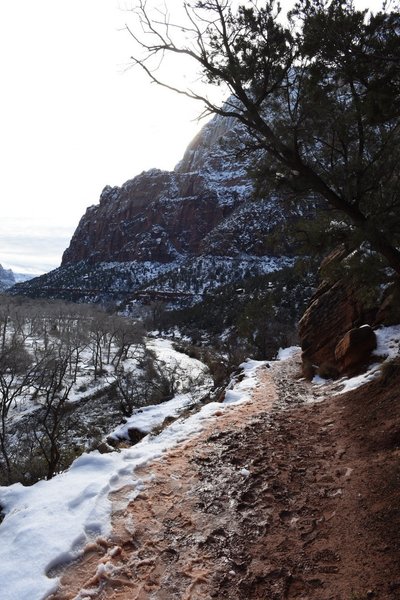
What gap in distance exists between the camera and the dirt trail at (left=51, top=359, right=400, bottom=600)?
3.22 m

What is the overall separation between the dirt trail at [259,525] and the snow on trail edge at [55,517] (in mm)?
158

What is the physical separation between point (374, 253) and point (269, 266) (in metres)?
100

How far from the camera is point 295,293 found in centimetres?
5347

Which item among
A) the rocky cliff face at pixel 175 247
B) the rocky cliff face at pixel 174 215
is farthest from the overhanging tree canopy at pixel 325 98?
the rocky cliff face at pixel 174 215

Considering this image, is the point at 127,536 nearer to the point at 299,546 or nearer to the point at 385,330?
the point at 299,546

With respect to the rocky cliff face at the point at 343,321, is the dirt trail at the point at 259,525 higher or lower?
lower

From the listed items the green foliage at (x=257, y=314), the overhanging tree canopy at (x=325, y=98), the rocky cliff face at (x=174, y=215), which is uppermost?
the rocky cliff face at (x=174, y=215)

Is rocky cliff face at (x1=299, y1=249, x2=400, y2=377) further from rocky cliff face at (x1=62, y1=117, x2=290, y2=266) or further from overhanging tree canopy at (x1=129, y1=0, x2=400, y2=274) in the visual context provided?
rocky cliff face at (x1=62, y1=117, x2=290, y2=266)

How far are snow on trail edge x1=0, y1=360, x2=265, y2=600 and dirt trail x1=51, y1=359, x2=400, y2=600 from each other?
0.16 m

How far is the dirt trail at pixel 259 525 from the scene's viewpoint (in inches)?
127

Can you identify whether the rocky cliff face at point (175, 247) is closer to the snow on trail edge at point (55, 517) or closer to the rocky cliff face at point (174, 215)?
the rocky cliff face at point (174, 215)

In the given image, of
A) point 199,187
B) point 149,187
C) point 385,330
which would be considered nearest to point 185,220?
point 199,187

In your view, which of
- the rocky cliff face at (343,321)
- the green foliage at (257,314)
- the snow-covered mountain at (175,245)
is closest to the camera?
the green foliage at (257,314)

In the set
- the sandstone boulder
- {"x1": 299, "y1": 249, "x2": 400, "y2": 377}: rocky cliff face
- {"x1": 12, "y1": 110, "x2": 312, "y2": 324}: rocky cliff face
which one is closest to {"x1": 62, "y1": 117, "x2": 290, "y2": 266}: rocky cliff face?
{"x1": 12, "y1": 110, "x2": 312, "y2": 324}: rocky cliff face
